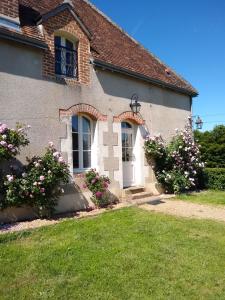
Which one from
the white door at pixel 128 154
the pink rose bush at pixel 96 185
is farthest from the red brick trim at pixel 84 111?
the pink rose bush at pixel 96 185

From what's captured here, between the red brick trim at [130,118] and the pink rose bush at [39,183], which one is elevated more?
the red brick trim at [130,118]

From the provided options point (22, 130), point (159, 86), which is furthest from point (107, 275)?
point (159, 86)

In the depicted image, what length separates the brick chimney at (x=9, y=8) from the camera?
24.3 ft

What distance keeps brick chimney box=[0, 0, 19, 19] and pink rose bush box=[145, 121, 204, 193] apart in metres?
5.84

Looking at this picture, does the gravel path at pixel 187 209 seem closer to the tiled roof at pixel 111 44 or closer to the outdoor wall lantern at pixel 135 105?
the outdoor wall lantern at pixel 135 105

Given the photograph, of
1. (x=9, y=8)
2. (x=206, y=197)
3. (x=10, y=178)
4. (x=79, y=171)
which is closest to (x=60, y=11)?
(x=9, y=8)

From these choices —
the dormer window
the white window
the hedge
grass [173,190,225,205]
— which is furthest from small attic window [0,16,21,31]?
the hedge

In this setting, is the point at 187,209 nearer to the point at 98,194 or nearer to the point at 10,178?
the point at 98,194

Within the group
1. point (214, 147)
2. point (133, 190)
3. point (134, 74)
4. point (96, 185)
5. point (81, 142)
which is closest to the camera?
point (96, 185)

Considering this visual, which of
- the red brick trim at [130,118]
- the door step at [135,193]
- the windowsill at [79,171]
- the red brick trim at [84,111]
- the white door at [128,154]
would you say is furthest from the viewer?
the white door at [128,154]

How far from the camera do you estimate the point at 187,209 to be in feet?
28.9

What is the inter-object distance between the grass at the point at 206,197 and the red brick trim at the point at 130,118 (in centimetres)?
297

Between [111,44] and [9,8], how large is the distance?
4.72 meters

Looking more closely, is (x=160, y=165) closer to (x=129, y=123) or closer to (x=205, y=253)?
(x=129, y=123)
